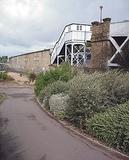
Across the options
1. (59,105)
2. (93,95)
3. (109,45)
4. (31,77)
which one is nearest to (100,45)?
(109,45)

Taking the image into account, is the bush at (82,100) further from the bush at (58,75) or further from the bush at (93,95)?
the bush at (58,75)

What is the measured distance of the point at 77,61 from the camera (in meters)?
42.1

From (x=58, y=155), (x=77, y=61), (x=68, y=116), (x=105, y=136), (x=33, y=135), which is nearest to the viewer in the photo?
(x=58, y=155)

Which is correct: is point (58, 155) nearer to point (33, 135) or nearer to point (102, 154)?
point (102, 154)

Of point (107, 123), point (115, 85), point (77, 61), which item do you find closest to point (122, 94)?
point (115, 85)

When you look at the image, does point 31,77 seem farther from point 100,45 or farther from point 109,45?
point 109,45

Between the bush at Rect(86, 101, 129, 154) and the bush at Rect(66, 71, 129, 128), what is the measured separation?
1.61 metres

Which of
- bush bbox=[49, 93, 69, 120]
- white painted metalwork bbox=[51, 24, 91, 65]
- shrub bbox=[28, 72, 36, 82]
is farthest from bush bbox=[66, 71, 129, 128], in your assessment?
shrub bbox=[28, 72, 36, 82]

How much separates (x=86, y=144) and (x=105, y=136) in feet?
2.31

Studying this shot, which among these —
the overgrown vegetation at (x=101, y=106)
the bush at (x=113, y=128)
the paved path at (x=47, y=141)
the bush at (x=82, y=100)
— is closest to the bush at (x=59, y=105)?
the overgrown vegetation at (x=101, y=106)

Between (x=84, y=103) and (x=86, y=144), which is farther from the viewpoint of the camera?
(x=84, y=103)

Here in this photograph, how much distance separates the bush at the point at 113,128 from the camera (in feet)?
44.1

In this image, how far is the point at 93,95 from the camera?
17672mm

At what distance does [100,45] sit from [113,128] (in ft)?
62.4
